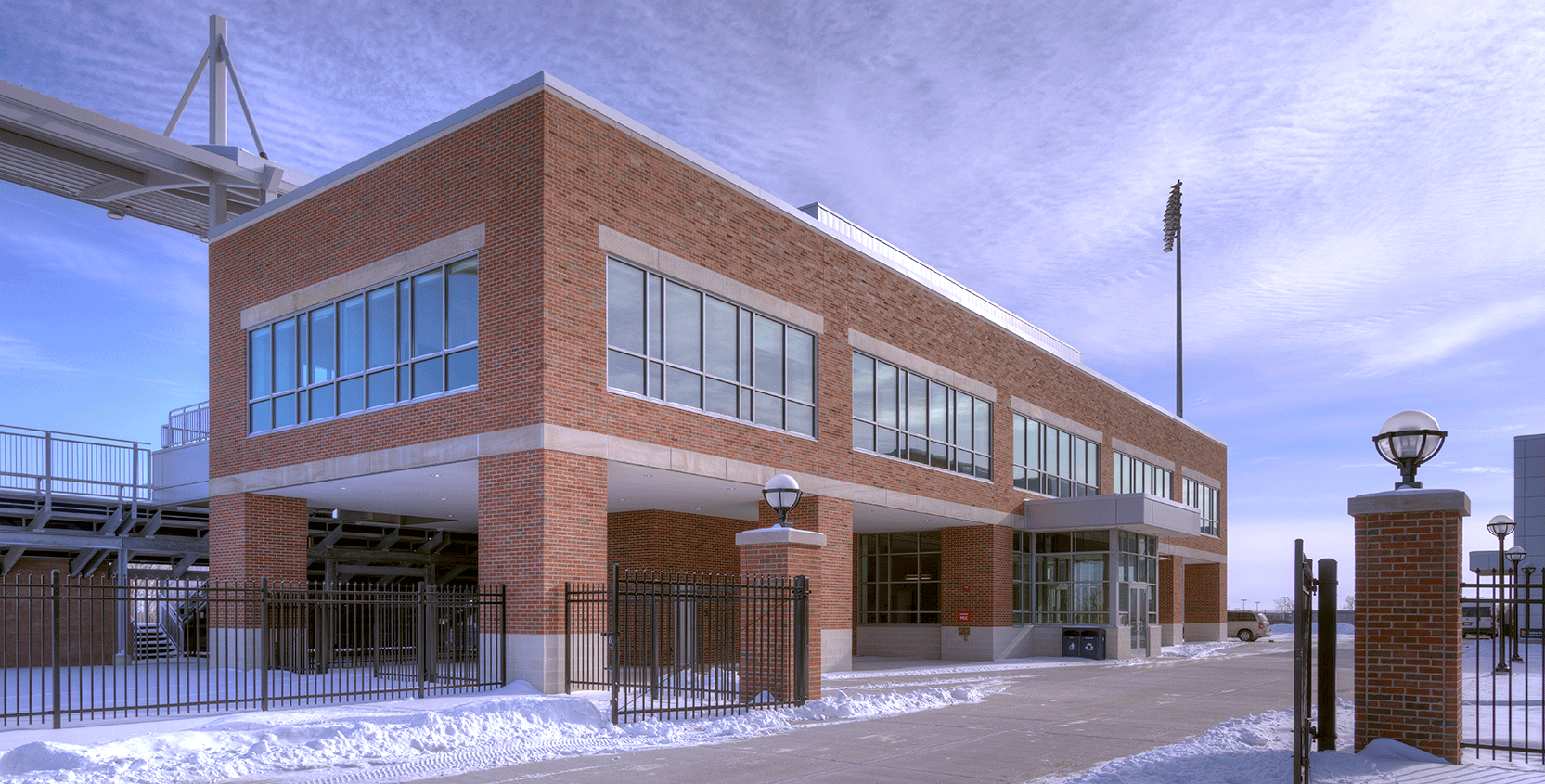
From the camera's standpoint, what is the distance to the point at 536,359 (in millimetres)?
18266

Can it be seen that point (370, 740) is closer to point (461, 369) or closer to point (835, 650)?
point (461, 369)

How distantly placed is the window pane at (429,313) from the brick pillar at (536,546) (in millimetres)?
2628

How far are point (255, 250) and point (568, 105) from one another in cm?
967

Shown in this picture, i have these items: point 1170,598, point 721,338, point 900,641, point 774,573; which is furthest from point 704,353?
point 1170,598

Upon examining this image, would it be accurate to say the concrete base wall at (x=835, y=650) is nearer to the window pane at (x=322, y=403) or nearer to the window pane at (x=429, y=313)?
the window pane at (x=429, y=313)

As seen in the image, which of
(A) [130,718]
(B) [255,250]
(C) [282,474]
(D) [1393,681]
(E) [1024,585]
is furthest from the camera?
(E) [1024,585]

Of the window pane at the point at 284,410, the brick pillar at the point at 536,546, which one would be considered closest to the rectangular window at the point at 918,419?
the brick pillar at the point at 536,546

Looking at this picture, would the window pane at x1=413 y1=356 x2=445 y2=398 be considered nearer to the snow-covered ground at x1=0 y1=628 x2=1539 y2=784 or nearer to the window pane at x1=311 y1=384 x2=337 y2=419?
the window pane at x1=311 y1=384 x2=337 y2=419

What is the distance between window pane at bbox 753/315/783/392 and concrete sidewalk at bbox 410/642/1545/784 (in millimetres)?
6307

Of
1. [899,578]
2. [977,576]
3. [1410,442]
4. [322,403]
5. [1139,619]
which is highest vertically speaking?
[322,403]

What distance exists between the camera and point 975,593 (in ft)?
108

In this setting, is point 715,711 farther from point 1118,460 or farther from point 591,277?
point 1118,460

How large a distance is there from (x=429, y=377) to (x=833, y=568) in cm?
1059

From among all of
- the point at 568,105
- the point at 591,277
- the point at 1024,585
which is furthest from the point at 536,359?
the point at 1024,585
